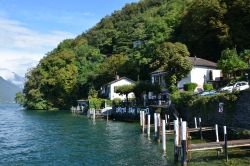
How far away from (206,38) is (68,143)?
53.7m

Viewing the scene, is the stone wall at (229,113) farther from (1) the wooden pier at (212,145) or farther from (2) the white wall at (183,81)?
(2) the white wall at (183,81)

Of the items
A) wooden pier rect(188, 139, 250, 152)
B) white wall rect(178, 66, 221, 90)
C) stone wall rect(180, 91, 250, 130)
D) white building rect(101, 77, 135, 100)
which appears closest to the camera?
wooden pier rect(188, 139, 250, 152)

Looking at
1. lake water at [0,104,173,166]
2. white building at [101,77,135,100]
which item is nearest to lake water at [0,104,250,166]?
lake water at [0,104,173,166]

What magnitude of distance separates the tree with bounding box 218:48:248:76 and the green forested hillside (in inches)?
493

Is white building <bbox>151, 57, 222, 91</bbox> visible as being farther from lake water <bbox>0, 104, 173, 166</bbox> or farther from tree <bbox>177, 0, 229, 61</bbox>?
lake water <bbox>0, 104, 173, 166</bbox>

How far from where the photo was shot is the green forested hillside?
3305 inches

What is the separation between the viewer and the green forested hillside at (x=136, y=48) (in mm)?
83938

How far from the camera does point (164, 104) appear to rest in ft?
209

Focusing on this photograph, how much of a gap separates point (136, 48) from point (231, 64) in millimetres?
49360

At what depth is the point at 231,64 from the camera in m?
65.5

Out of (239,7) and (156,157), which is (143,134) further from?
(239,7)

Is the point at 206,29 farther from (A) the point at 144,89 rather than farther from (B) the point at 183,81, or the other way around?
(A) the point at 144,89

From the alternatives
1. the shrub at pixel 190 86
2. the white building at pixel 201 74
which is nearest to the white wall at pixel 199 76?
the white building at pixel 201 74

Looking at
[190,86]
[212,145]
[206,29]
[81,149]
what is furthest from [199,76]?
[212,145]
